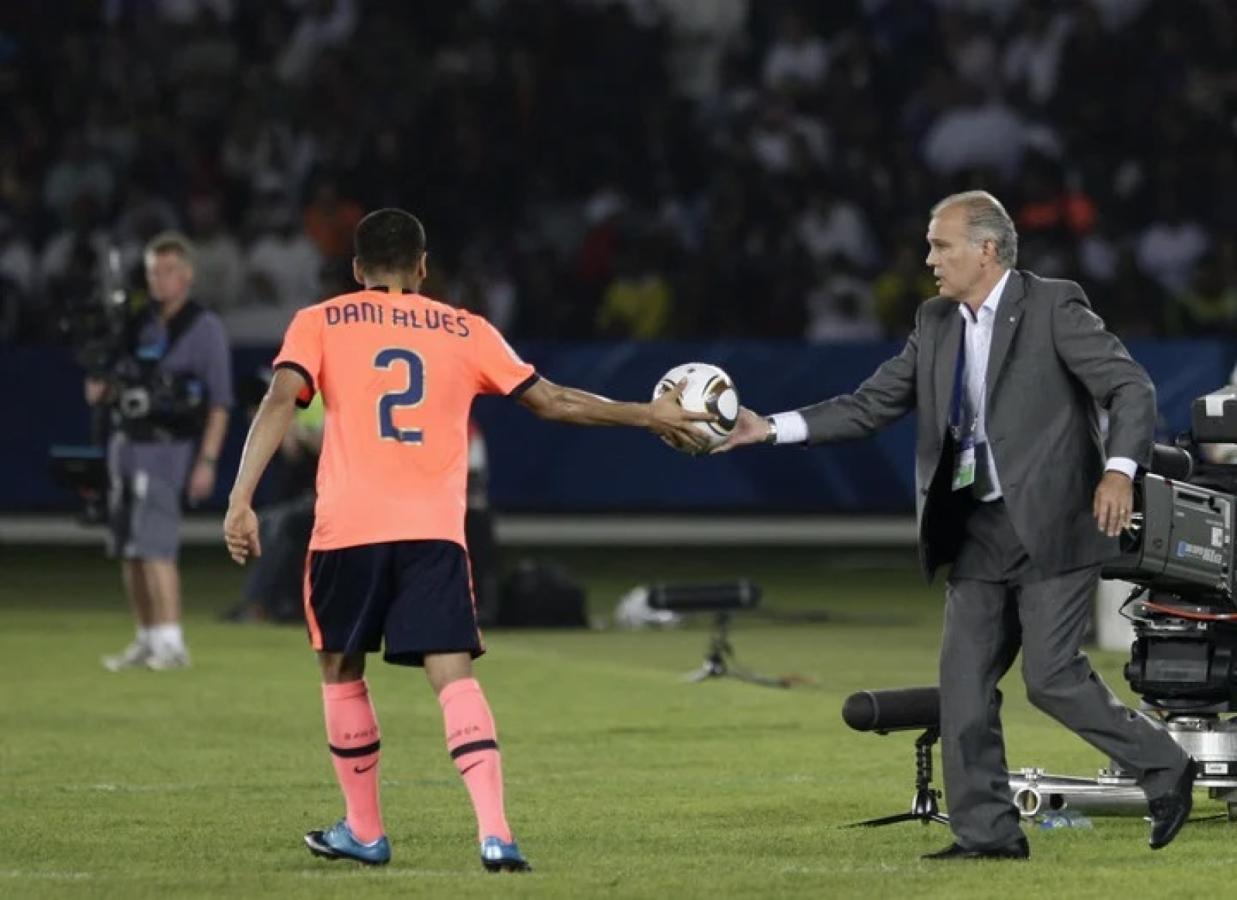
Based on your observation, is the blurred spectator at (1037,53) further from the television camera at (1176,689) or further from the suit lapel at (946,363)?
the suit lapel at (946,363)

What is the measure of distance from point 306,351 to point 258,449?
13.3 inches

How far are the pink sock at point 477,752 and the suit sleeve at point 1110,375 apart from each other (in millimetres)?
2104

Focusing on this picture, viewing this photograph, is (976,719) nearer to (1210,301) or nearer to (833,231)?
(1210,301)

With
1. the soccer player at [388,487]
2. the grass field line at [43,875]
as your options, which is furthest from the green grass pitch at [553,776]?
the soccer player at [388,487]

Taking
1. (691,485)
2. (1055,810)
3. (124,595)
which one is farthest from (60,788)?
(691,485)

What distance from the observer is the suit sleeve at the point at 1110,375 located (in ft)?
29.2

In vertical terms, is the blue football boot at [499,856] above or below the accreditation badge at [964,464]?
below

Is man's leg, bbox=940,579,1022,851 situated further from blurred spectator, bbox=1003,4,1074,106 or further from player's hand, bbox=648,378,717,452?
blurred spectator, bbox=1003,4,1074,106

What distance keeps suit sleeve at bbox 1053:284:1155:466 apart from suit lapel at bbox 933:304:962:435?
0.33 metres

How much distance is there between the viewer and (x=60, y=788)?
447 inches

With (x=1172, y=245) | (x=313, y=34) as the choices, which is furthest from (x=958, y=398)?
(x=313, y=34)

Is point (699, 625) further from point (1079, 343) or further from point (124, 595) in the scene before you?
point (1079, 343)

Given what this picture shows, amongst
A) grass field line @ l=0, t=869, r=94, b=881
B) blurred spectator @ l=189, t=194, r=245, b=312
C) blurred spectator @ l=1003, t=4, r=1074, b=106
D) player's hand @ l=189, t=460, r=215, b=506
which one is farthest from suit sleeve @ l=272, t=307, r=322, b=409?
blurred spectator @ l=1003, t=4, r=1074, b=106

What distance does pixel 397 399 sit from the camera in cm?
895
